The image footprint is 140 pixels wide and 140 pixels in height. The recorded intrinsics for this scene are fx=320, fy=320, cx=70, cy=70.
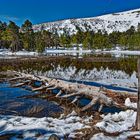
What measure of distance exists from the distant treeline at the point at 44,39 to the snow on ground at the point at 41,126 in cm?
9895

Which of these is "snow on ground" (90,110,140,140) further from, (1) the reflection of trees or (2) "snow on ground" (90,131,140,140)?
(1) the reflection of trees

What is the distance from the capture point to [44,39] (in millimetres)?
147250

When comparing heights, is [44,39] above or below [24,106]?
above

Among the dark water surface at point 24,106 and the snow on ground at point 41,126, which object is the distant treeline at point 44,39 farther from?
the snow on ground at point 41,126

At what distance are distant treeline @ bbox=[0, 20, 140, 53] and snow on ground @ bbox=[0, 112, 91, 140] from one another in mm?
98954

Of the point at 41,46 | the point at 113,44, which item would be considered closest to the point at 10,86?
the point at 41,46

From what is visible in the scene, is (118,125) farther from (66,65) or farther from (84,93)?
(66,65)

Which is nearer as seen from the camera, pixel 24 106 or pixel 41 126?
pixel 41 126

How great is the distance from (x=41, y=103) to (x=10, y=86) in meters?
8.48

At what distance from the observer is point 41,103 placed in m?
20.3

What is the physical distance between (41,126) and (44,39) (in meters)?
136

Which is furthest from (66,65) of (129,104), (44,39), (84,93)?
(44,39)

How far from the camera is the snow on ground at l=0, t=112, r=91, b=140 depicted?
38.4 feet

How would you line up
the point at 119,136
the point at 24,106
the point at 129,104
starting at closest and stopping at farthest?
1. the point at 119,136
2. the point at 129,104
3. the point at 24,106
